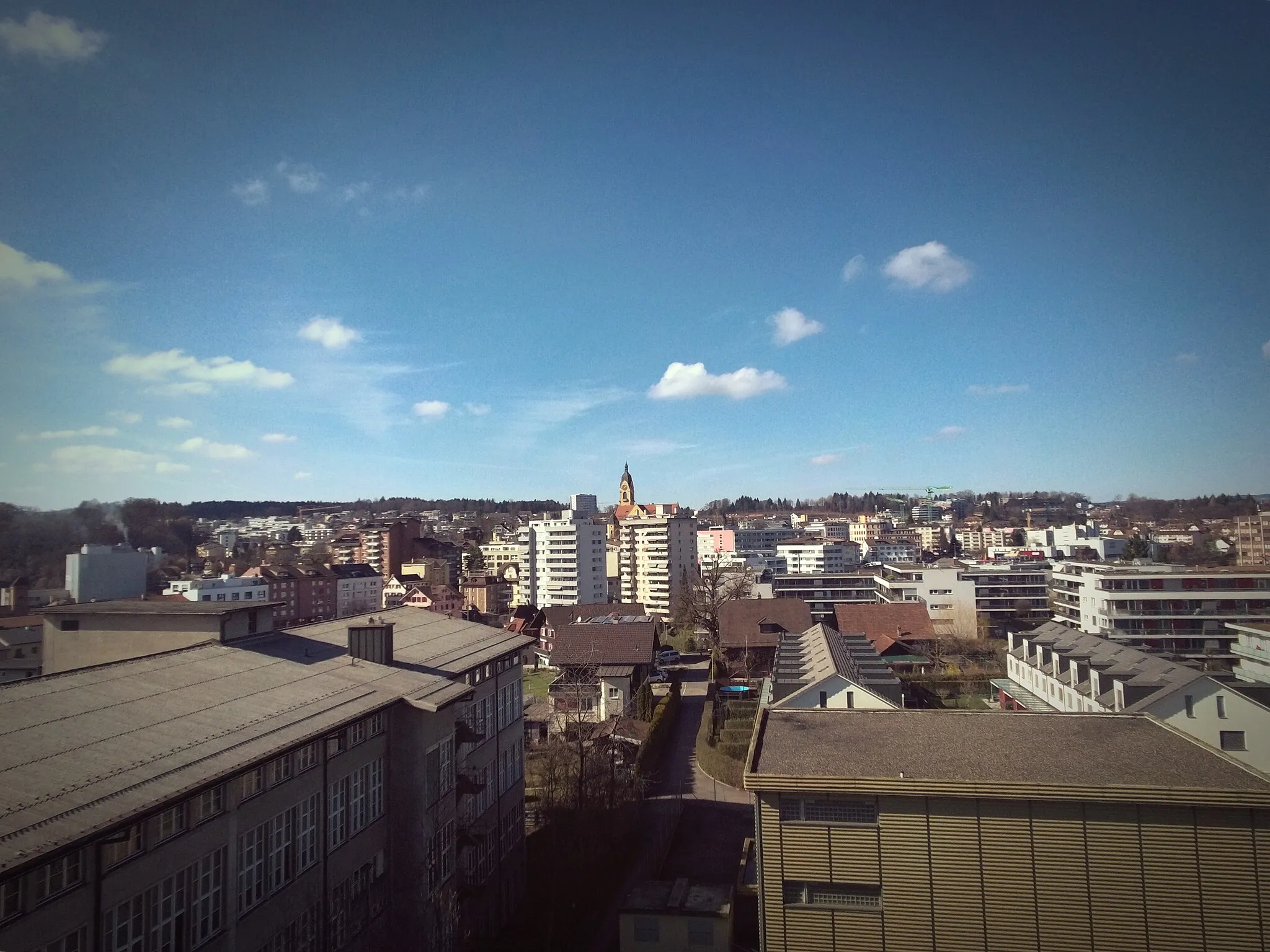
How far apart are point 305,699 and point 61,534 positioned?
43.5 m

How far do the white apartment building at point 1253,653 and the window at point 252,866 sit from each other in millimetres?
31550

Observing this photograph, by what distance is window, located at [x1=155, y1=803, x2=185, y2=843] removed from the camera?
787 centimetres

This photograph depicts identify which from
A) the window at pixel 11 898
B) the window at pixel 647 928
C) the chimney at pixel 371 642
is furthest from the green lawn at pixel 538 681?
the window at pixel 11 898

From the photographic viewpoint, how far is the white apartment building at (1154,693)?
2003 centimetres

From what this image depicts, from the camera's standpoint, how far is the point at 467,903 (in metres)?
14.2

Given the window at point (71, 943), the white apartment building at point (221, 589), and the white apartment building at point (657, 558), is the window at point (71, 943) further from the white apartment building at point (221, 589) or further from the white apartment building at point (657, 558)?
the white apartment building at point (657, 558)

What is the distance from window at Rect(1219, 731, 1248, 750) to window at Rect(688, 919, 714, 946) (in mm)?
15606

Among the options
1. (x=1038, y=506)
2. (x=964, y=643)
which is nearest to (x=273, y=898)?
(x=964, y=643)

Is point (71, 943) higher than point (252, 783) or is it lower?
lower

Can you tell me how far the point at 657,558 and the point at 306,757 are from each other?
201ft

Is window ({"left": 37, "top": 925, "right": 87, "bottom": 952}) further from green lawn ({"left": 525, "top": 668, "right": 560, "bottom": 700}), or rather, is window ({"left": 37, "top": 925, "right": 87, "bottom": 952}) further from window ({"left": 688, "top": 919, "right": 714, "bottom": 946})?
green lawn ({"left": 525, "top": 668, "right": 560, "bottom": 700})

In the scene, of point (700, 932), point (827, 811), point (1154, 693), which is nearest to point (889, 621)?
point (1154, 693)

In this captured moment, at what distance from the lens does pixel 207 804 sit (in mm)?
8531

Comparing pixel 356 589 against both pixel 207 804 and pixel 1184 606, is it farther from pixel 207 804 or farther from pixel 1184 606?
pixel 207 804
